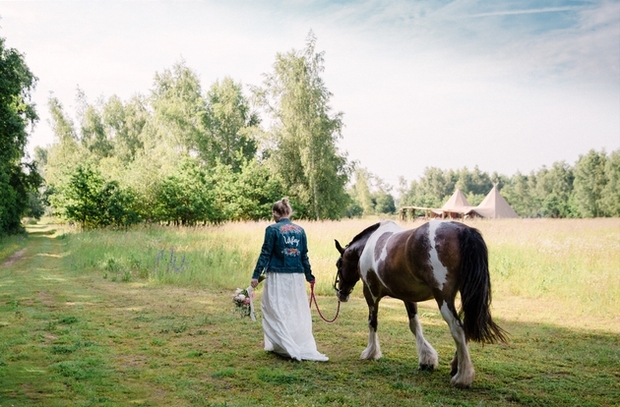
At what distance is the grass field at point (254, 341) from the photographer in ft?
13.1

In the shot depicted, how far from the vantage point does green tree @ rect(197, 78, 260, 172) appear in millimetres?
40656

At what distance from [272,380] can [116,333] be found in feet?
9.79

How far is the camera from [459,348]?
13.4 feet

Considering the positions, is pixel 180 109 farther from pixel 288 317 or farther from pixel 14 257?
pixel 288 317

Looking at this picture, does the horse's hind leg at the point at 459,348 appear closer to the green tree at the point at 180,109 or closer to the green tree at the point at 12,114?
the green tree at the point at 12,114

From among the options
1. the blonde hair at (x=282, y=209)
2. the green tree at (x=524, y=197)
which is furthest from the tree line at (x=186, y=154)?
the green tree at (x=524, y=197)

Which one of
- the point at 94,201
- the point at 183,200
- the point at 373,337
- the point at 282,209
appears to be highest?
the point at 183,200

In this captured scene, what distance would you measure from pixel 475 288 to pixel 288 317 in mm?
2117

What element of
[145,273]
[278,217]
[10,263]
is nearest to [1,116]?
[10,263]

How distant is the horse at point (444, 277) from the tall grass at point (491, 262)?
197 inches

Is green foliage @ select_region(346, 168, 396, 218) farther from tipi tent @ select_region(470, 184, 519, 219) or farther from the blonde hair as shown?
the blonde hair

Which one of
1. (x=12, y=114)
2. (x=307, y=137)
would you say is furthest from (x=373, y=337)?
(x=307, y=137)

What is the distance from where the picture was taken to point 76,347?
543cm

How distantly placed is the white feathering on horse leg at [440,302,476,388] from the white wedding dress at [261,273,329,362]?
1517 mm
